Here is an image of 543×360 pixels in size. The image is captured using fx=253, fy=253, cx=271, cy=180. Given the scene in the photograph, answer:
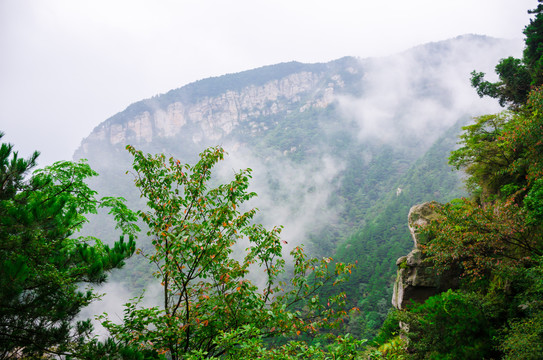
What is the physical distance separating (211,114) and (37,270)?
200732mm

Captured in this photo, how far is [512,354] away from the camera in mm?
4133

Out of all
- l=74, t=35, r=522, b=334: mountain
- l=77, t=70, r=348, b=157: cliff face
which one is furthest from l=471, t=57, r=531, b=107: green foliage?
l=77, t=70, r=348, b=157: cliff face

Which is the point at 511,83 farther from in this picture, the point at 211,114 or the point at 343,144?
the point at 211,114

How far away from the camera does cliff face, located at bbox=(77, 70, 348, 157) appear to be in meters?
183

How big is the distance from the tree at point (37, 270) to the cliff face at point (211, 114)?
175950mm

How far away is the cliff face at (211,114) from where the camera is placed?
183m

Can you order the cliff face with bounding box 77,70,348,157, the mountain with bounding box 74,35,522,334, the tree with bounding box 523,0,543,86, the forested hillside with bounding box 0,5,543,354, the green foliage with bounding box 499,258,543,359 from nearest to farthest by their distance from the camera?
1. the forested hillside with bounding box 0,5,543,354
2. the green foliage with bounding box 499,258,543,359
3. the tree with bounding box 523,0,543,86
4. the mountain with bounding box 74,35,522,334
5. the cliff face with bounding box 77,70,348,157

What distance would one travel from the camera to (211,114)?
192250mm

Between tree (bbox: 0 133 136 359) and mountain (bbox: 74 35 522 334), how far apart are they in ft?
108

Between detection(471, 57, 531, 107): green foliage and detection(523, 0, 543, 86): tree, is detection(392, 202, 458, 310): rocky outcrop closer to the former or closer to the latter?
detection(471, 57, 531, 107): green foliage

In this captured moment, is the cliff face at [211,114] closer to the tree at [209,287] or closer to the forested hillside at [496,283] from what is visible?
the forested hillside at [496,283]

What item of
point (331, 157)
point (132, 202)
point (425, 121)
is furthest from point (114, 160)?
point (425, 121)

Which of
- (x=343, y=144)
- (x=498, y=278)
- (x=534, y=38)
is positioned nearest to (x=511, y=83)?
(x=534, y=38)

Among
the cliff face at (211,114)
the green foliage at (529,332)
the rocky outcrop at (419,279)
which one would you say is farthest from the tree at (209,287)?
the cliff face at (211,114)
